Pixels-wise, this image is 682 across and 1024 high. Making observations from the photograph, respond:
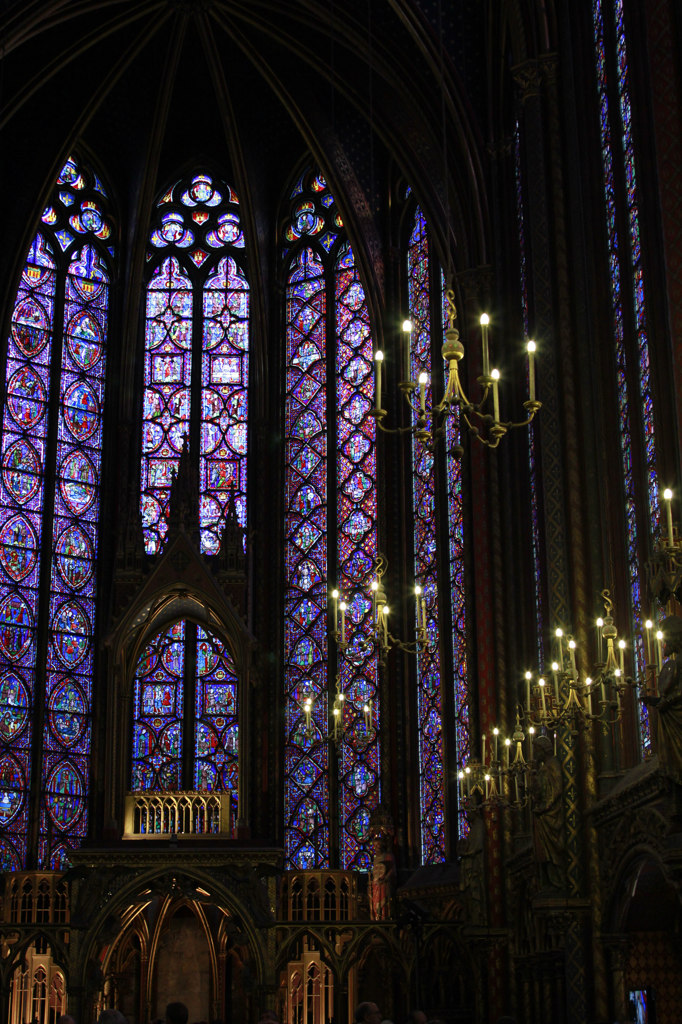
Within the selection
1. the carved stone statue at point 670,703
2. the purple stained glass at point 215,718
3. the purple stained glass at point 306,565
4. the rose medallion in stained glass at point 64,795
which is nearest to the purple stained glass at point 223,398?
the purple stained glass at point 306,565

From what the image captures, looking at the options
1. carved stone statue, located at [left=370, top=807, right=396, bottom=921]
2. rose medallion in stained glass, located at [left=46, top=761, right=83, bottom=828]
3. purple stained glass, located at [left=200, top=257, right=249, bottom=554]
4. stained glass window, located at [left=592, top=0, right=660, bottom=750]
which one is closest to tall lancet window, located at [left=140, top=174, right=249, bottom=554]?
purple stained glass, located at [left=200, top=257, right=249, bottom=554]

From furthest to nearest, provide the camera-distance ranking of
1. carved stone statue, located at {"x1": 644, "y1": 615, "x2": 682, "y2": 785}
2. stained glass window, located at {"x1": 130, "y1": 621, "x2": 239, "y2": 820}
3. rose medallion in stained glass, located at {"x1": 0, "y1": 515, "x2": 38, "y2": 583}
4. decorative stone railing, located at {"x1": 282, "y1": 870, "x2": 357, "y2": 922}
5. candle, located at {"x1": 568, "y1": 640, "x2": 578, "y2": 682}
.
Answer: rose medallion in stained glass, located at {"x1": 0, "y1": 515, "x2": 38, "y2": 583} < stained glass window, located at {"x1": 130, "y1": 621, "x2": 239, "y2": 820} < decorative stone railing, located at {"x1": 282, "y1": 870, "x2": 357, "y2": 922} < candle, located at {"x1": 568, "y1": 640, "x2": 578, "y2": 682} < carved stone statue, located at {"x1": 644, "y1": 615, "x2": 682, "y2": 785}

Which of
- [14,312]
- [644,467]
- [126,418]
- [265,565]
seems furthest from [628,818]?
[14,312]

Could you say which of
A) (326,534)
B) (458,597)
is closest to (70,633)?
(326,534)

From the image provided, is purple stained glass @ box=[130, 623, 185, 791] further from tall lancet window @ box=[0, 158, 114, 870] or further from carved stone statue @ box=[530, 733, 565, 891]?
carved stone statue @ box=[530, 733, 565, 891]

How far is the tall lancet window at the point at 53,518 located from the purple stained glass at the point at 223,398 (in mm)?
1962

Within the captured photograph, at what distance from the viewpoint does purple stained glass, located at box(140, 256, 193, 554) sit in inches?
1048

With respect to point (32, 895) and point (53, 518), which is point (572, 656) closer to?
point (32, 895)

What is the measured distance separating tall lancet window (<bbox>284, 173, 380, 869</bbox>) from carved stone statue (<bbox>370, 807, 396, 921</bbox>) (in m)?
1.06

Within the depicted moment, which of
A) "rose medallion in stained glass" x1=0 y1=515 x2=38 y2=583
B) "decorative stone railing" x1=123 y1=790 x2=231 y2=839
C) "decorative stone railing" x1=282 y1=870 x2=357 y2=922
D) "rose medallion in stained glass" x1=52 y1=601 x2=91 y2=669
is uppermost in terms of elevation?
"rose medallion in stained glass" x1=0 y1=515 x2=38 y2=583

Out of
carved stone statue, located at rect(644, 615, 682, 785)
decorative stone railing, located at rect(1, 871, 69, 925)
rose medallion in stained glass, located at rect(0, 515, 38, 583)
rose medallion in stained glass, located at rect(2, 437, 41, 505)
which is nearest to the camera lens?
carved stone statue, located at rect(644, 615, 682, 785)

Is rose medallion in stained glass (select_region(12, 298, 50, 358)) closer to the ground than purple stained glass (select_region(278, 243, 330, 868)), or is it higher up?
higher up

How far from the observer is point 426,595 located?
79.7 feet

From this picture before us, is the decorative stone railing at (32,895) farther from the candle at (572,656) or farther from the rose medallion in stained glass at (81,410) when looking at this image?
the candle at (572,656)
